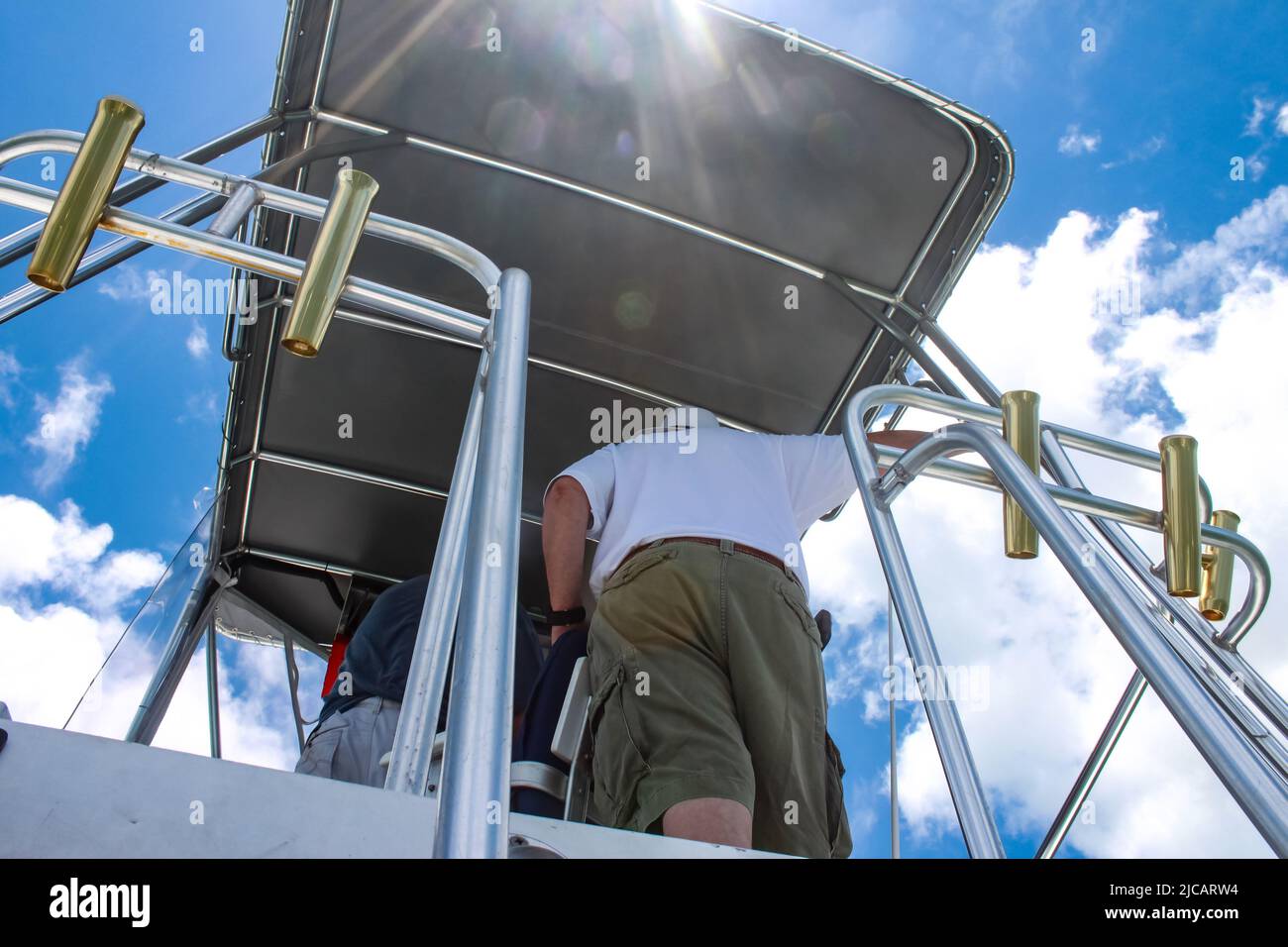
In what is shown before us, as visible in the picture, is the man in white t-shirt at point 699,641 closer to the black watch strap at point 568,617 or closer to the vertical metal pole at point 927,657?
the black watch strap at point 568,617

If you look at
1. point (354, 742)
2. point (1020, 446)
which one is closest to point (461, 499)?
point (1020, 446)

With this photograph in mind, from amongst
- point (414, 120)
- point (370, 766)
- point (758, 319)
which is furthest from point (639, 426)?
point (370, 766)

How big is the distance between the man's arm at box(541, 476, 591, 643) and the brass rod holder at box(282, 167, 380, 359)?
857mm

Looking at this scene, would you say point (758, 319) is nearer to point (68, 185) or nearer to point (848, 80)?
point (848, 80)

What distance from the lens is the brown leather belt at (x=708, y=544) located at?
1.70m

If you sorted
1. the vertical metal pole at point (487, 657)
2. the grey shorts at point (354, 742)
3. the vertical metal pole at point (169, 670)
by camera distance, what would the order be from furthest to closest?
the vertical metal pole at point (169, 670) → the grey shorts at point (354, 742) → the vertical metal pole at point (487, 657)

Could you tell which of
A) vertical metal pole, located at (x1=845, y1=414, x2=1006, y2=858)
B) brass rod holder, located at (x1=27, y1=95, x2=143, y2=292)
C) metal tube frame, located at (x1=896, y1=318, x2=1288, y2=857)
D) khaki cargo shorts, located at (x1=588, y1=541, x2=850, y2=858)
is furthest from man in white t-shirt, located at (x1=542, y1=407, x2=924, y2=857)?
brass rod holder, located at (x1=27, y1=95, x2=143, y2=292)

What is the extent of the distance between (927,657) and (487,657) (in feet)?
2.75

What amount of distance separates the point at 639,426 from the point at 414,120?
3.80 feet

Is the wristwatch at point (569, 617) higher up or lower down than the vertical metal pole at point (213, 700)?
lower down

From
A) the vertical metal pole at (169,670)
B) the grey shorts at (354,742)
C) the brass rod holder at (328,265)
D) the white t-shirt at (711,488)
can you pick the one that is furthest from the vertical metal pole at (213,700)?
the brass rod holder at (328,265)

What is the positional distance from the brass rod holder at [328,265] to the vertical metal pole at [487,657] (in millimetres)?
243

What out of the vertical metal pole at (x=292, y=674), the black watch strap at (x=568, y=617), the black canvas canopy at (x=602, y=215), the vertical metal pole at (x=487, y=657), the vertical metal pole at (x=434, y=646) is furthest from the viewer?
the vertical metal pole at (x=292, y=674)

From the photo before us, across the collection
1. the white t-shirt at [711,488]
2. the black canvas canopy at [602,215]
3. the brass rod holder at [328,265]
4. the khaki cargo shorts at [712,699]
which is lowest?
the khaki cargo shorts at [712,699]
